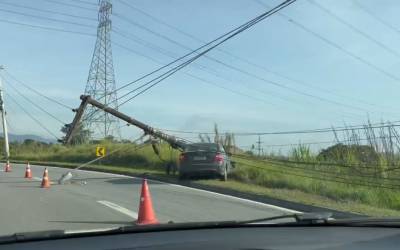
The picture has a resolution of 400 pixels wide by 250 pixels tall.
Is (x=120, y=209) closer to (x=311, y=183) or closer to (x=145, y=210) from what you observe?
(x=145, y=210)

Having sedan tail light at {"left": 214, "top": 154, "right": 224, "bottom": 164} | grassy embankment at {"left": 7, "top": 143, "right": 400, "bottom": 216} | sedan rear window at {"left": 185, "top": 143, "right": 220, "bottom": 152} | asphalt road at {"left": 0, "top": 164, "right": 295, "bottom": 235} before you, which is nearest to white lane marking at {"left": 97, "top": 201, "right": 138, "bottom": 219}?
asphalt road at {"left": 0, "top": 164, "right": 295, "bottom": 235}

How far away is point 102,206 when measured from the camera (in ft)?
50.9

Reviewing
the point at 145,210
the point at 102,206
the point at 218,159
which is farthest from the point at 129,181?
the point at 145,210

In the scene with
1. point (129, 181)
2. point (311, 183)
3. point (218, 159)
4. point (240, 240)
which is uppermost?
point (218, 159)

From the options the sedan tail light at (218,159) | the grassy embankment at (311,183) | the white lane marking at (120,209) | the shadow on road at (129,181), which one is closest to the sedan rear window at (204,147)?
the sedan tail light at (218,159)

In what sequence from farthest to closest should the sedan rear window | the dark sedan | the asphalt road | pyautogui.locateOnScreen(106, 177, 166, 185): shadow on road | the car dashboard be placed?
the sedan rear window → the dark sedan → pyautogui.locateOnScreen(106, 177, 166, 185): shadow on road → the asphalt road → the car dashboard

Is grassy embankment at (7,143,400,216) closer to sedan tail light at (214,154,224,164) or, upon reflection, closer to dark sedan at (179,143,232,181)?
dark sedan at (179,143,232,181)

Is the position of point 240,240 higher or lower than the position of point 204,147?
lower

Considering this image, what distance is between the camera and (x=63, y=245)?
368cm

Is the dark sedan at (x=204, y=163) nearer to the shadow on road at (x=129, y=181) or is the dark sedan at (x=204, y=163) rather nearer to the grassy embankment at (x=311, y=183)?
the grassy embankment at (x=311, y=183)

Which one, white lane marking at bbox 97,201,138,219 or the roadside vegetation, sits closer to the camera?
white lane marking at bbox 97,201,138,219

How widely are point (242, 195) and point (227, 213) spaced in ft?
14.6

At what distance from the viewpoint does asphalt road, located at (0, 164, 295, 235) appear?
12.7 meters

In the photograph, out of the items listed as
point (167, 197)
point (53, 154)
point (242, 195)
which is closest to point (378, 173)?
point (242, 195)
